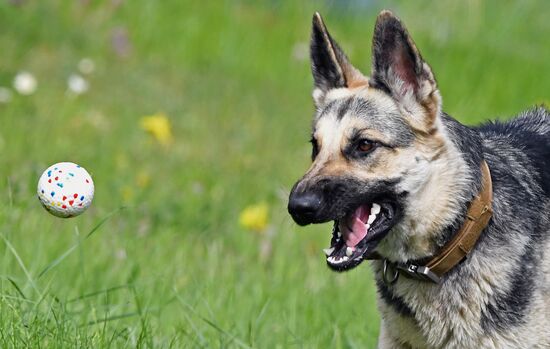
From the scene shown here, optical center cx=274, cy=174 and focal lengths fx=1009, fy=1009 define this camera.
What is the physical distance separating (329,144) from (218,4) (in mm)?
7254

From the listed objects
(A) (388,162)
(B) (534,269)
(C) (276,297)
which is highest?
(A) (388,162)

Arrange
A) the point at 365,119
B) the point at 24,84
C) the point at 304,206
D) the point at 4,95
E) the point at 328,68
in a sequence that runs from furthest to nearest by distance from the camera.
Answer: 1. the point at 4,95
2. the point at 24,84
3. the point at 328,68
4. the point at 365,119
5. the point at 304,206

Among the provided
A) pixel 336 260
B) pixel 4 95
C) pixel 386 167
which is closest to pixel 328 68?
pixel 386 167

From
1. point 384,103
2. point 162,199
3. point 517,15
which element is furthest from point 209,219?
point 517,15

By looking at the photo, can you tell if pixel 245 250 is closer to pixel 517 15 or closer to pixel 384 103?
pixel 384 103

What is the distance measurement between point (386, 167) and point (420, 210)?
0.79ft

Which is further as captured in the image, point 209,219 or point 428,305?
point 209,219

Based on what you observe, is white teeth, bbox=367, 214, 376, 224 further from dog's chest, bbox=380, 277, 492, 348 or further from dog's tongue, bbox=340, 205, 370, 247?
dog's chest, bbox=380, 277, 492, 348

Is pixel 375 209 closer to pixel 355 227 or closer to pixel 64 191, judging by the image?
pixel 355 227

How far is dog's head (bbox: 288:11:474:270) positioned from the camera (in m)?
4.25

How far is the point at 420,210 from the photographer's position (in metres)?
4.39

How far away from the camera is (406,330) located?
177 inches

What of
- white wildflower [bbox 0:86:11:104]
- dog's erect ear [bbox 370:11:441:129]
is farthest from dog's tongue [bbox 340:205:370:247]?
white wildflower [bbox 0:86:11:104]

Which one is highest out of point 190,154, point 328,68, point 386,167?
point 328,68
